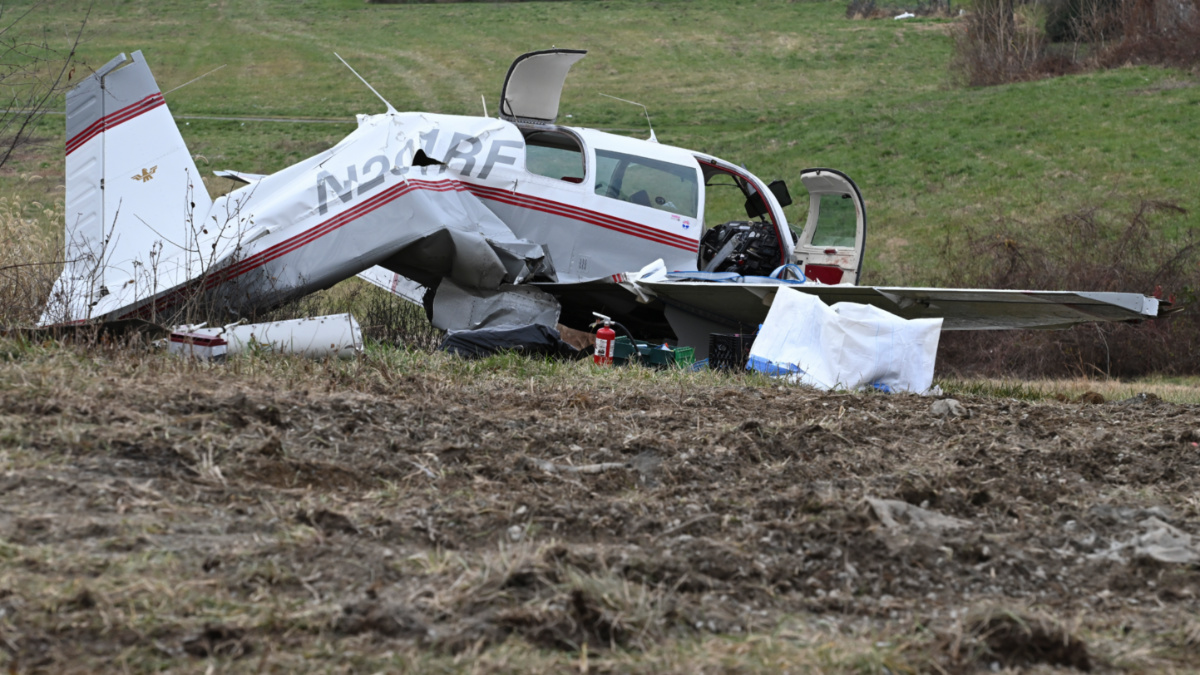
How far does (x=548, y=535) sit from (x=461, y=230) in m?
5.86

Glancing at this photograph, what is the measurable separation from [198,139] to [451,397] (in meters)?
29.8

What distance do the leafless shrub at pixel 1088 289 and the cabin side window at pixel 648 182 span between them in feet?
18.5

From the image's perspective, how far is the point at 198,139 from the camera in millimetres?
32219

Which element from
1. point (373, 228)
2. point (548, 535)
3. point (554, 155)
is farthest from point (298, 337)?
point (548, 535)

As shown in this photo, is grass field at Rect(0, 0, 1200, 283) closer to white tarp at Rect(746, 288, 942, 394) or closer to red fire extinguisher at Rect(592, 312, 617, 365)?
red fire extinguisher at Rect(592, 312, 617, 365)

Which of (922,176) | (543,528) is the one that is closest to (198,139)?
(922,176)

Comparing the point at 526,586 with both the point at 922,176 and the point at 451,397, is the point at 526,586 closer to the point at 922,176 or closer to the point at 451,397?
the point at 451,397

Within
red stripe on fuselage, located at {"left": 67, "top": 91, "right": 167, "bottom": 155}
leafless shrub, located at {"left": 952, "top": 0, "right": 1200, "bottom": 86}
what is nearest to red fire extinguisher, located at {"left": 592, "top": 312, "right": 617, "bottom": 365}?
red stripe on fuselage, located at {"left": 67, "top": 91, "right": 167, "bottom": 155}

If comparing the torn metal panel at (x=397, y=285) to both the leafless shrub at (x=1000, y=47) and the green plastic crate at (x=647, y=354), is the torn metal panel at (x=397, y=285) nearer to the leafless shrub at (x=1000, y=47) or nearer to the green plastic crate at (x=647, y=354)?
the green plastic crate at (x=647, y=354)

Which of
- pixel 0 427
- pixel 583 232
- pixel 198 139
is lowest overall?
pixel 0 427

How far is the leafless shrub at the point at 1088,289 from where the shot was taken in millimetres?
14180

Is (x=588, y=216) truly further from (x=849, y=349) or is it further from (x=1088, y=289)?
(x=1088, y=289)

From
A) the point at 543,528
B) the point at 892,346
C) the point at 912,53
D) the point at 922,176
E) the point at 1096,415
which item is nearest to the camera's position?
the point at 543,528

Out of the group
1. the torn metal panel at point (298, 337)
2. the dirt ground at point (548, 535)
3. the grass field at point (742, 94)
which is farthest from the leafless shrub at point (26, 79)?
the grass field at point (742, 94)
